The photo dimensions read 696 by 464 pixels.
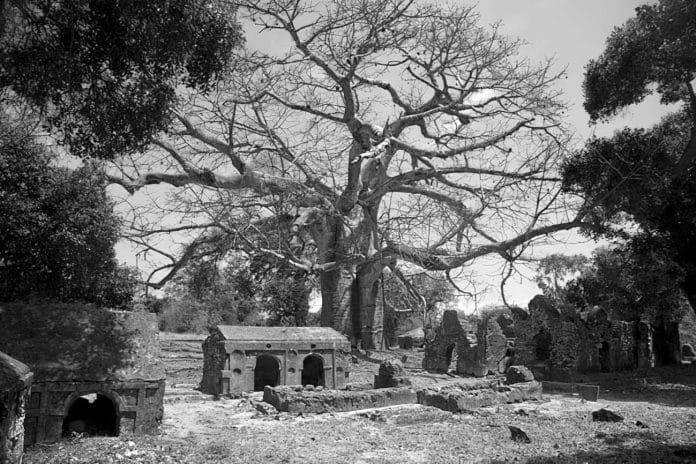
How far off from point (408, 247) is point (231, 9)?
12463 mm

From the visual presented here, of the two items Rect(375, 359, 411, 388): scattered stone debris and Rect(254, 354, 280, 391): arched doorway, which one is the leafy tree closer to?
Rect(375, 359, 411, 388): scattered stone debris

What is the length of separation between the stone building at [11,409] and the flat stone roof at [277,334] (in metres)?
12.1

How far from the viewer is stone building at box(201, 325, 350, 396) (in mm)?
18688

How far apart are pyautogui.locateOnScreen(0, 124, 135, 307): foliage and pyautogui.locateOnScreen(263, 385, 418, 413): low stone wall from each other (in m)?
7.13

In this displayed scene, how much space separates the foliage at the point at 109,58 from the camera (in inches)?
332

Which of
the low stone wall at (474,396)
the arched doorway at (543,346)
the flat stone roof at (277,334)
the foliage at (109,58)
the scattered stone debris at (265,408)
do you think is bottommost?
the scattered stone debris at (265,408)

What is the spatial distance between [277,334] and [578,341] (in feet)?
47.2

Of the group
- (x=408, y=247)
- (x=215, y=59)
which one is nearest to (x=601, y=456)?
(x=215, y=59)

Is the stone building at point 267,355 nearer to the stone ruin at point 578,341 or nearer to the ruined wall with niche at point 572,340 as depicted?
the ruined wall with niche at point 572,340

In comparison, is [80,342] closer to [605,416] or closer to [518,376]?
[605,416]

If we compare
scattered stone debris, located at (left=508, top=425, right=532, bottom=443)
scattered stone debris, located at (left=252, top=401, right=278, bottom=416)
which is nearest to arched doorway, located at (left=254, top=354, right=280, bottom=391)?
scattered stone debris, located at (left=252, top=401, right=278, bottom=416)

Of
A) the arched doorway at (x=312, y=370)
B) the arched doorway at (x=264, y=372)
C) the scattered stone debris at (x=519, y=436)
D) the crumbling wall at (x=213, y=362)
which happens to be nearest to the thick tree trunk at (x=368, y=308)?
the arched doorway at (x=312, y=370)

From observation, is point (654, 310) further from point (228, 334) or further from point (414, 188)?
point (228, 334)

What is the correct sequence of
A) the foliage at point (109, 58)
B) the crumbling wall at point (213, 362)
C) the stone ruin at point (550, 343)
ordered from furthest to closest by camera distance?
the stone ruin at point (550, 343)
the crumbling wall at point (213, 362)
the foliage at point (109, 58)
